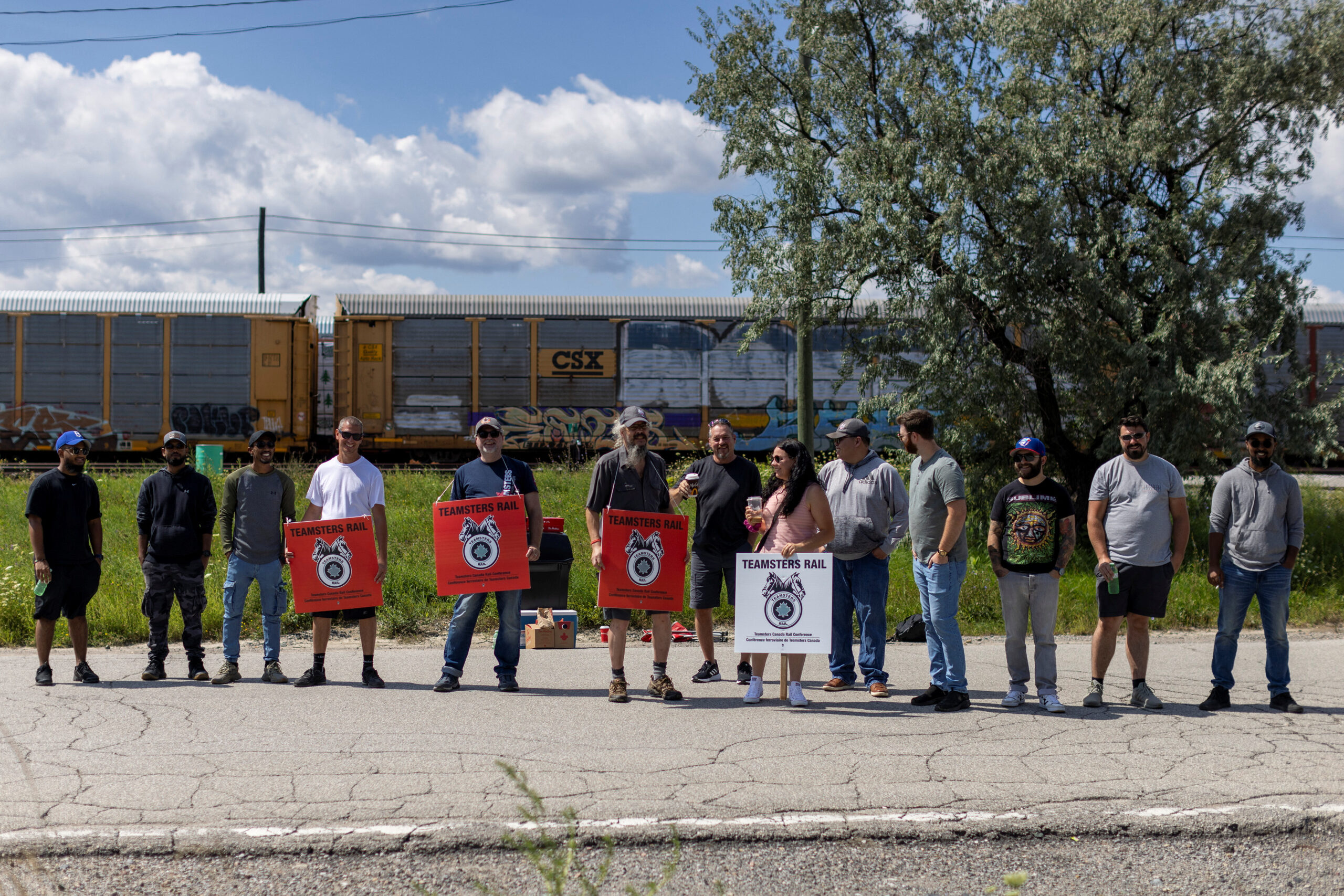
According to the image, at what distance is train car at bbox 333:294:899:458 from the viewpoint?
918 inches

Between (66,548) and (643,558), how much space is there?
4.08m

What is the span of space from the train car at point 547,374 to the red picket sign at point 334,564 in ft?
51.7

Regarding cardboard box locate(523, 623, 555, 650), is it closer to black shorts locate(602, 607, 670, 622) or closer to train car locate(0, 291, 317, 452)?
black shorts locate(602, 607, 670, 622)

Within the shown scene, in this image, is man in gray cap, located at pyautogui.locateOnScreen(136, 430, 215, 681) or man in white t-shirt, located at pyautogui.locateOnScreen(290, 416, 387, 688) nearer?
man in white t-shirt, located at pyautogui.locateOnScreen(290, 416, 387, 688)

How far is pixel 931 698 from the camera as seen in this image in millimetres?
6789

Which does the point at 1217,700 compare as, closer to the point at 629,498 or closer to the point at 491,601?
the point at 629,498

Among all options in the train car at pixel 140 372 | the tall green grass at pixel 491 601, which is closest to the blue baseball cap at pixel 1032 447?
the tall green grass at pixel 491 601

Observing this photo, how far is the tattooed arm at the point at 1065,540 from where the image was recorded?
21.9 ft

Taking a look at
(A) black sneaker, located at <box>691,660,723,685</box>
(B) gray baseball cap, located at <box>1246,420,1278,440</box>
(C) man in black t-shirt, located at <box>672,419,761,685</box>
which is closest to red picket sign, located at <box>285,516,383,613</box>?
(C) man in black t-shirt, located at <box>672,419,761,685</box>

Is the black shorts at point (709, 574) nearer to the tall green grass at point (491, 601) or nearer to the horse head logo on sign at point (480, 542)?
the horse head logo on sign at point (480, 542)

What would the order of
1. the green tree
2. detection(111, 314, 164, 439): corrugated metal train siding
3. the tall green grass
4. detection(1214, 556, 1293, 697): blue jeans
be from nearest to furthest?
1. detection(1214, 556, 1293, 697): blue jeans
2. the tall green grass
3. the green tree
4. detection(111, 314, 164, 439): corrugated metal train siding

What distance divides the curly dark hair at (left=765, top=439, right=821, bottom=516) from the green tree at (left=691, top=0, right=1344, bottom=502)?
6.81 metres

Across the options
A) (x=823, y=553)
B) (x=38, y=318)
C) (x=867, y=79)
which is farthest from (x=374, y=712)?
(x=38, y=318)

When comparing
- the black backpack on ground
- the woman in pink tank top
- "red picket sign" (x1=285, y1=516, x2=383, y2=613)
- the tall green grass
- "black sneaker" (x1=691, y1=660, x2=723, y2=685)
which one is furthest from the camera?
the tall green grass
